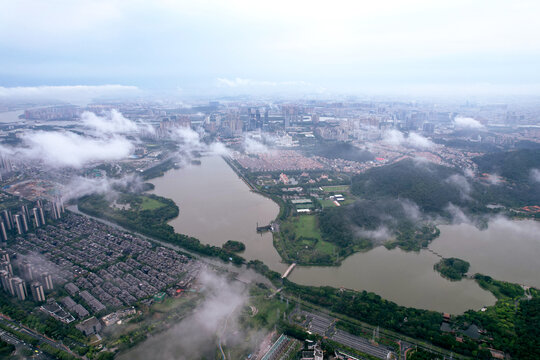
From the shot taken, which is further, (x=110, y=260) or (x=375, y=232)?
(x=375, y=232)

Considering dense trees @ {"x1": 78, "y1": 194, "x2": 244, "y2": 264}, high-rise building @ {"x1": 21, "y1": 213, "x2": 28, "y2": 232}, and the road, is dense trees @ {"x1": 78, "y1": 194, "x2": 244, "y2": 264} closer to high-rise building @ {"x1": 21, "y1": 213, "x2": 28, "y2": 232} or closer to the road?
high-rise building @ {"x1": 21, "y1": 213, "x2": 28, "y2": 232}

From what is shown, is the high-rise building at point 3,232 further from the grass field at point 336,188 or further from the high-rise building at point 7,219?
the grass field at point 336,188

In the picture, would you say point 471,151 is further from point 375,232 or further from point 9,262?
point 9,262

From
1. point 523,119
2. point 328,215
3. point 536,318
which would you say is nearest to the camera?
point 536,318

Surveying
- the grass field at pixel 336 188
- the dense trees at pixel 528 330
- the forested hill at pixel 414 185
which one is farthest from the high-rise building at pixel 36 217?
the dense trees at pixel 528 330

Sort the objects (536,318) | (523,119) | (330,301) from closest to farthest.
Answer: (536,318) → (330,301) → (523,119)

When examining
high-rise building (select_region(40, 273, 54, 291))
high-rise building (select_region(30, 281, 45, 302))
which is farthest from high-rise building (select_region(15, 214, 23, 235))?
high-rise building (select_region(30, 281, 45, 302))

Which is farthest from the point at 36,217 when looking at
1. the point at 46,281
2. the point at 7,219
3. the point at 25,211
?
the point at 46,281

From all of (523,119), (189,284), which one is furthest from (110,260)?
(523,119)
